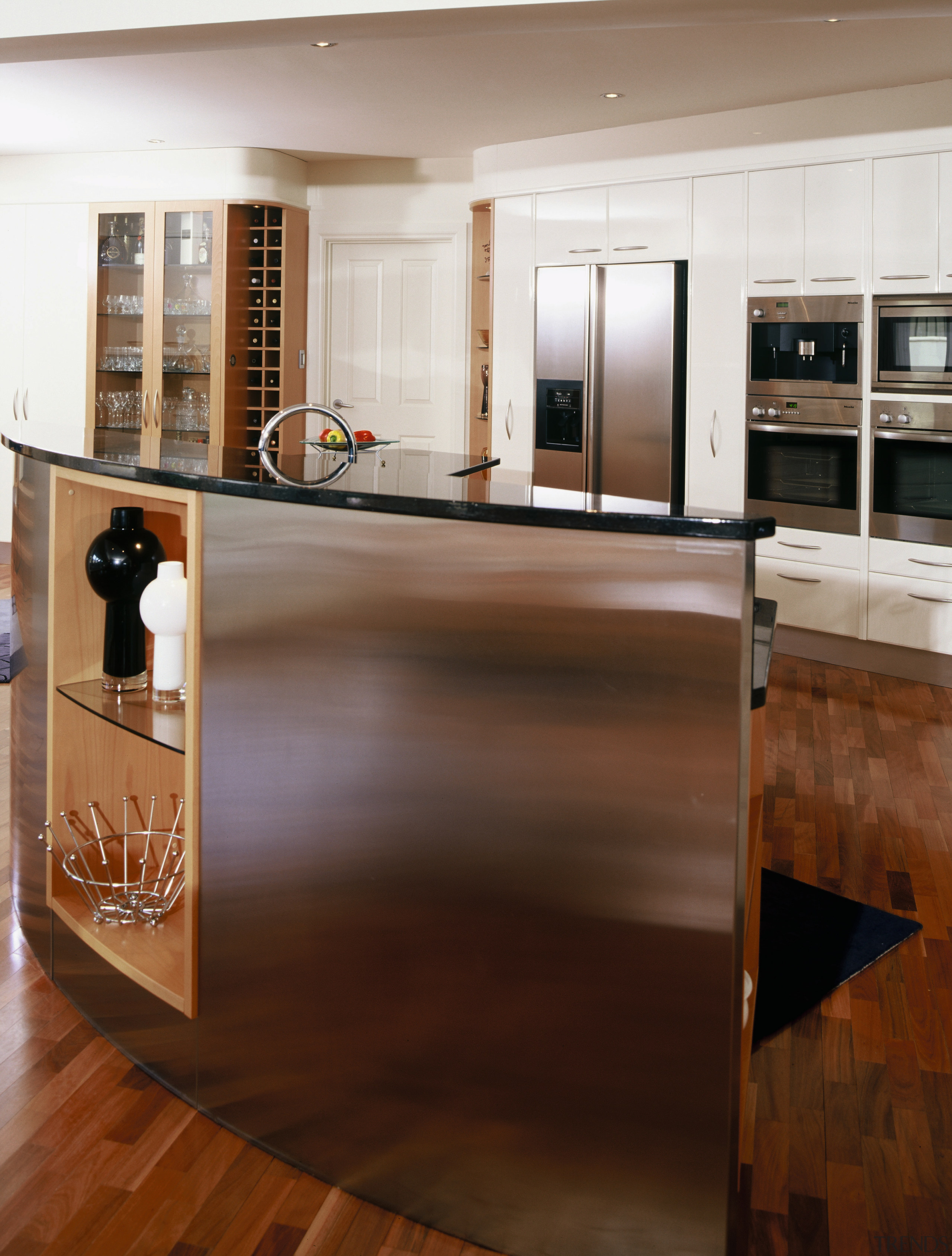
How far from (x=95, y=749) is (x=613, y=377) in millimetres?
4028

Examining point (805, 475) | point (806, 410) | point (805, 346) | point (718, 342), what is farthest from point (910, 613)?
point (718, 342)

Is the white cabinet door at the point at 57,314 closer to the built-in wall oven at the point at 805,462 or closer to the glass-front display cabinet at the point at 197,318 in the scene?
the glass-front display cabinet at the point at 197,318

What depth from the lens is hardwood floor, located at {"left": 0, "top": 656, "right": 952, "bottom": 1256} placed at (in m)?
1.63

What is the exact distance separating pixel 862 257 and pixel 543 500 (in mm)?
3773

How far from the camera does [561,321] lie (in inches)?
228

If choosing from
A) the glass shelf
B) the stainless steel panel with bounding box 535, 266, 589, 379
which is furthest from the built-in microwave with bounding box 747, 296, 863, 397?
the glass shelf

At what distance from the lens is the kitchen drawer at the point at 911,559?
4.68 meters

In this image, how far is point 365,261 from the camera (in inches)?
273

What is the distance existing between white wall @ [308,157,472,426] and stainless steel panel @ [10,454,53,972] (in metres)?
4.82

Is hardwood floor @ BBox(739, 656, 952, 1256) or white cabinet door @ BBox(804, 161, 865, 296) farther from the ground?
white cabinet door @ BBox(804, 161, 865, 296)

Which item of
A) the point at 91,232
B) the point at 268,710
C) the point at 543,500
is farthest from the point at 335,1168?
the point at 91,232

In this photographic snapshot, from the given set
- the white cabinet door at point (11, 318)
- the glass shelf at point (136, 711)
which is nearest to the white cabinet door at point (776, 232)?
the glass shelf at point (136, 711)

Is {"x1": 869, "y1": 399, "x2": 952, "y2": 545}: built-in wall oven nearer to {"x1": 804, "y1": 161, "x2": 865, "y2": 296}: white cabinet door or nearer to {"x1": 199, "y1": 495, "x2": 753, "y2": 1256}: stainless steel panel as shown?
{"x1": 804, "y1": 161, "x2": 865, "y2": 296}: white cabinet door

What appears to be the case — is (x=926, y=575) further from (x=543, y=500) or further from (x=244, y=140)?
(x=244, y=140)
